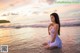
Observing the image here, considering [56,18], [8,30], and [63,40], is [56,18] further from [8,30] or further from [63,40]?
[8,30]

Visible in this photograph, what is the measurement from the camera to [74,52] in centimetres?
203

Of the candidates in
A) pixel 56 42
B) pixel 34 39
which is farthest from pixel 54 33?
pixel 34 39

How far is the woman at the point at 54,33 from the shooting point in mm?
2053

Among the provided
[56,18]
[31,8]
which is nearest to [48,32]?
[56,18]

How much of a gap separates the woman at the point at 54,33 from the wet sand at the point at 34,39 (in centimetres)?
5

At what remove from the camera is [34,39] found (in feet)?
6.91

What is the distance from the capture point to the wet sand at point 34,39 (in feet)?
6.76

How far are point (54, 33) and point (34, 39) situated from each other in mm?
248

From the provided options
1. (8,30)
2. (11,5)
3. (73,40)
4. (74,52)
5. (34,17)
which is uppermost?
(11,5)

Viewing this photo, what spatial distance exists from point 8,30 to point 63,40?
669 mm

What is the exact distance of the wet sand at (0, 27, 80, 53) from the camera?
6.76 ft

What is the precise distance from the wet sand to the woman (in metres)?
0.05

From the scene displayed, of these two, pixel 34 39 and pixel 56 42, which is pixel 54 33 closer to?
pixel 56 42

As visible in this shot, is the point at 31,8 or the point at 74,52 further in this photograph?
the point at 31,8
